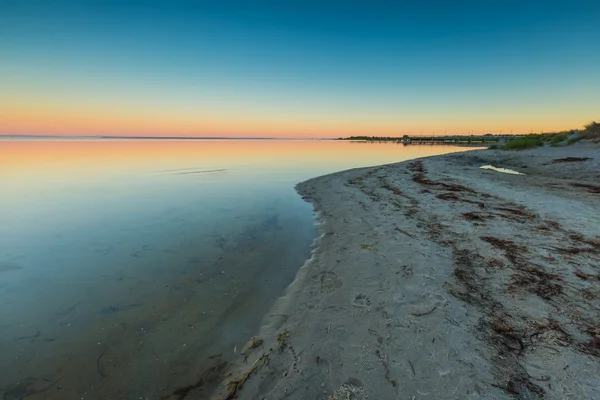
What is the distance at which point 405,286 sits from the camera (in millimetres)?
5348

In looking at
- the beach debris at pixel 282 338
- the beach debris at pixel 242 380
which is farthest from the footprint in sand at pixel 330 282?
the beach debris at pixel 242 380

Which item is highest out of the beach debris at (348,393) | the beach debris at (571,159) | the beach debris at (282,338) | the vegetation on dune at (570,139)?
the vegetation on dune at (570,139)

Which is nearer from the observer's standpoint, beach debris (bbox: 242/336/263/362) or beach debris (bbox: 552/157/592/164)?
beach debris (bbox: 242/336/263/362)

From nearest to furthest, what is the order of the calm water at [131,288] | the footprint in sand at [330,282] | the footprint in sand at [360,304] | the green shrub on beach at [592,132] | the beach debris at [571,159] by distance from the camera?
the calm water at [131,288] < the footprint in sand at [360,304] < the footprint in sand at [330,282] < the beach debris at [571,159] < the green shrub on beach at [592,132]

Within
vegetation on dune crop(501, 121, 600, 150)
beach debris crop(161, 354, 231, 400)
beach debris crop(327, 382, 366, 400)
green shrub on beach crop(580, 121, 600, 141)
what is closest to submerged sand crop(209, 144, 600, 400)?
beach debris crop(327, 382, 366, 400)

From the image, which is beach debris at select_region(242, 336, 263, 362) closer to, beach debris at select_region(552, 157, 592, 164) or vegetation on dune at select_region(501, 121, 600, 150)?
beach debris at select_region(552, 157, 592, 164)

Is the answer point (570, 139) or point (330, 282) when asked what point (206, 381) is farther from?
point (570, 139)

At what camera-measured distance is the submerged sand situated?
10.6ft

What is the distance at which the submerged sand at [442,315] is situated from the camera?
3244 mm

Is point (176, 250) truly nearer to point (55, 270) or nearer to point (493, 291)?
point (55, 270)

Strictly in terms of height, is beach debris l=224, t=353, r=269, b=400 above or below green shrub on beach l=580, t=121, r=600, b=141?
below

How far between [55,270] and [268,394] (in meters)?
6.92

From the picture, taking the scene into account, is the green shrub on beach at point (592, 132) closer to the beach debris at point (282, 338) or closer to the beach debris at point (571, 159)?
the beach debris at point (571, 159)

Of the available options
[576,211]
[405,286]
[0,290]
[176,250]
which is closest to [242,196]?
[176,250]
